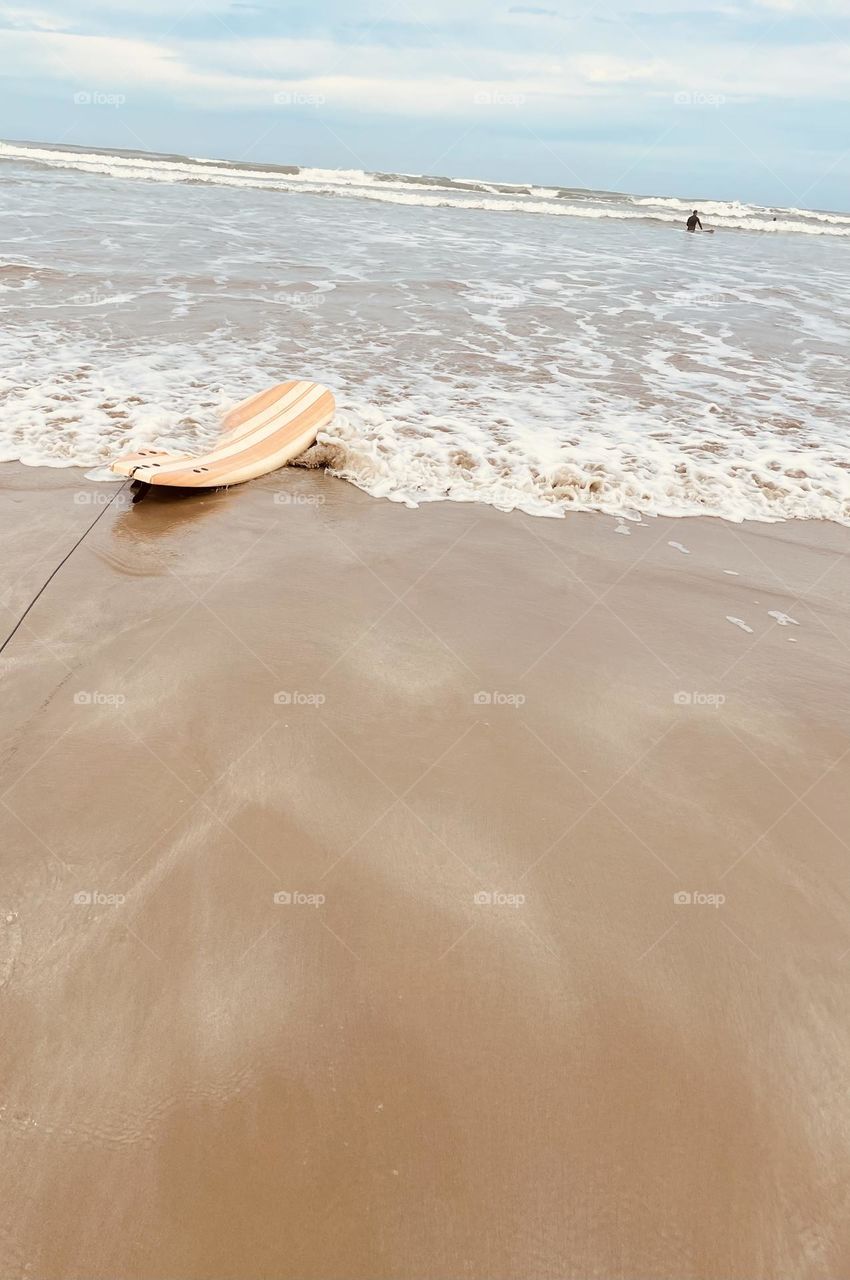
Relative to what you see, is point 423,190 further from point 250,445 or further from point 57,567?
point 57,567

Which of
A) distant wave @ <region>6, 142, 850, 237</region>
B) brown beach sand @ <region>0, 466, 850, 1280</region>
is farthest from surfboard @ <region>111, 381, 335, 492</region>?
distant wave @ <region>6, 142, 850, 237</region>

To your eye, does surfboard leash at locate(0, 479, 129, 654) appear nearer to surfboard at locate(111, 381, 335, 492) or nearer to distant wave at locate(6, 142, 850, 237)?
surfboard at locate(111, 381, 335, 492)

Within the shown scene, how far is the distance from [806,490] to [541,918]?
4.29 m

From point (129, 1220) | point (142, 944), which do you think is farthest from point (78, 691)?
point (129, 1220)

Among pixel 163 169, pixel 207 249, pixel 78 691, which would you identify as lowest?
pixel 78 691

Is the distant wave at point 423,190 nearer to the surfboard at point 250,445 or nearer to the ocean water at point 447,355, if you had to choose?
the ocean water at point 447,355

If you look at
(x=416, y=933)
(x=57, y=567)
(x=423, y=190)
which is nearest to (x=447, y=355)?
(x=57, y=567)

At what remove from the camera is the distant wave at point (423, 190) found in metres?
27.9

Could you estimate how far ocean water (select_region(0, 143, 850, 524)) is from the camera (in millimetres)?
5293

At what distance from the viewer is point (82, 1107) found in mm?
1761

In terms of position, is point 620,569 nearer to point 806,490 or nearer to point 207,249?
point 806,490

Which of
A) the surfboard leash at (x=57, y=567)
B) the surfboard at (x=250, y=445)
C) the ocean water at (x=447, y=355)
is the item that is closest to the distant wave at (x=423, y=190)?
the ocean water at (x=447, y=355)

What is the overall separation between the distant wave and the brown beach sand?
2812 centimetres

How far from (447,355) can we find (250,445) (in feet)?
11.8
